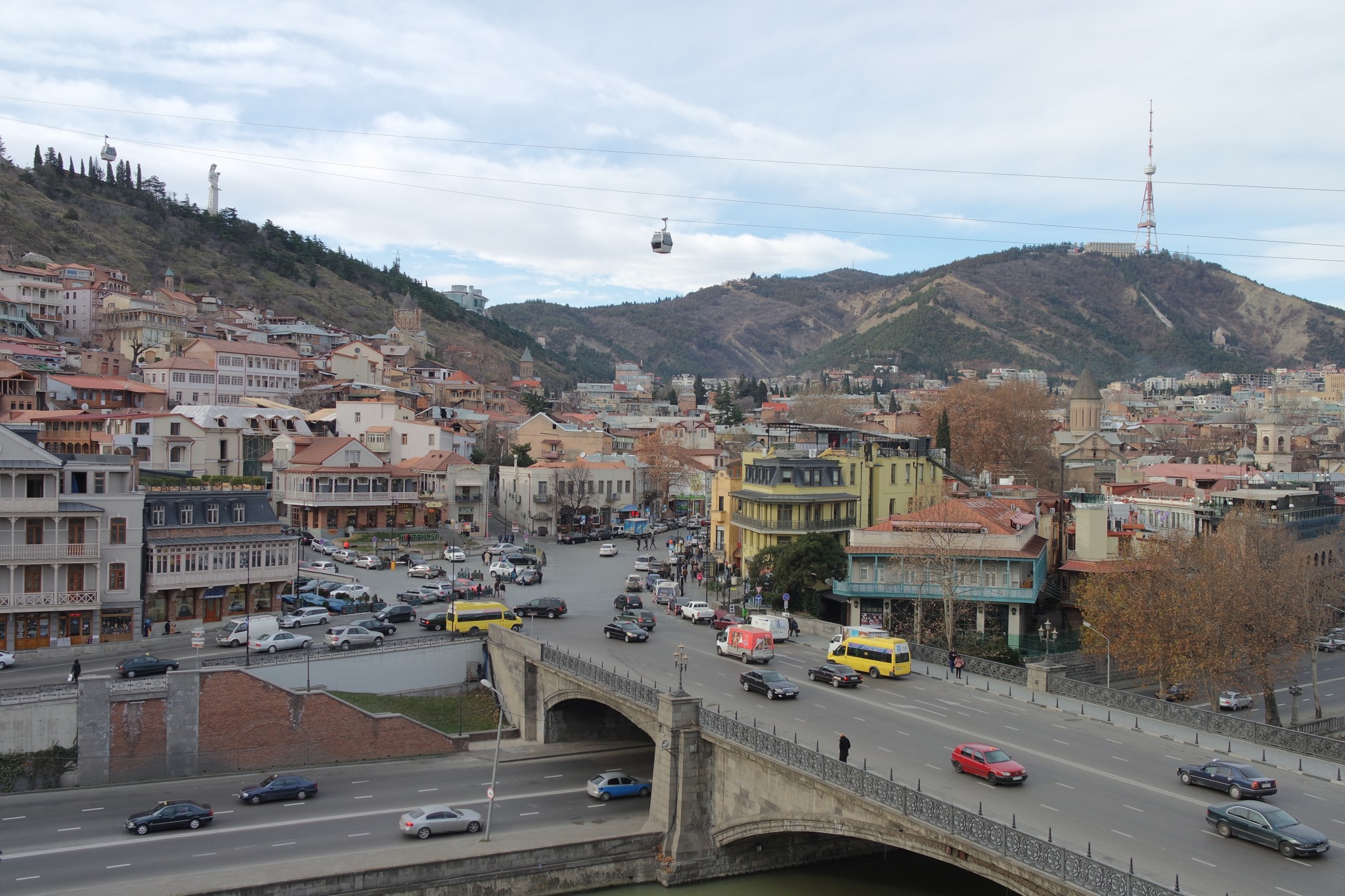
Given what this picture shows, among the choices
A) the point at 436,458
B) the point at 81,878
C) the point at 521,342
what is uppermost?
the point at 521,342

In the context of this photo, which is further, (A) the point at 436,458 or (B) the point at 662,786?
(A) the point at 436,458

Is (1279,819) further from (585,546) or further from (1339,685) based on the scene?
(585,546)

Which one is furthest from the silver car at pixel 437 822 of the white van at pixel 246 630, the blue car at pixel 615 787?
the white van at pixel 246 630

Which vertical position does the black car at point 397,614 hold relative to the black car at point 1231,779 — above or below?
below

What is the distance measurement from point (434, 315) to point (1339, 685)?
144 m

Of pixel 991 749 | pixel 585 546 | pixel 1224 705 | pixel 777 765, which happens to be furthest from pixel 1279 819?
pixel 585 546

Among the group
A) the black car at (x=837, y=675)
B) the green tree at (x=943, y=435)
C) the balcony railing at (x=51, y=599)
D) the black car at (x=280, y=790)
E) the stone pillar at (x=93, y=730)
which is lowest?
the black car at (x=280, y=790)

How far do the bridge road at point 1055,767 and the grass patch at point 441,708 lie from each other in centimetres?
521

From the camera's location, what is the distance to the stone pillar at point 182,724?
106 ft

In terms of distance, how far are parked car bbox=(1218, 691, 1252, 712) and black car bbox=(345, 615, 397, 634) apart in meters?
31.4

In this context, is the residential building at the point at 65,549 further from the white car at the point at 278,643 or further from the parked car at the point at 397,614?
the parked car at the point at 397,614

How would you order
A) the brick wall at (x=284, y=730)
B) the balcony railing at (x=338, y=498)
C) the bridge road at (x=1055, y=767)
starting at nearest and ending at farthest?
the bridge road at (x=1055, y=767) < the brick wall at (x=284, y=730) < the balcony railing at (x=338, y=498)

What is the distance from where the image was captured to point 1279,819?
17.9 m

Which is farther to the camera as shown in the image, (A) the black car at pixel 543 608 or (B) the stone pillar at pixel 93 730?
(A) the black car at pixel 543 608
